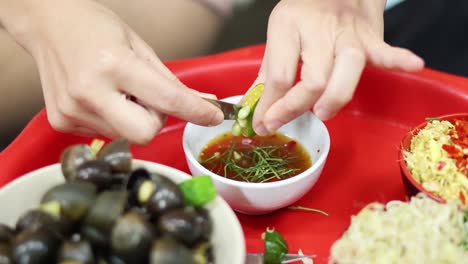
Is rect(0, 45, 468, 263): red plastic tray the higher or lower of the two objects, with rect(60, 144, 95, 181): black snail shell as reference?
lower

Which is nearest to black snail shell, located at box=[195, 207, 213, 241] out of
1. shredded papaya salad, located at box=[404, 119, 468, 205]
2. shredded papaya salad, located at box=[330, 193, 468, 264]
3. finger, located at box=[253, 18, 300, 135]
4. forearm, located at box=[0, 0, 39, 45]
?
shredded papaya salad, located at box=[330, 193, 468, 264]

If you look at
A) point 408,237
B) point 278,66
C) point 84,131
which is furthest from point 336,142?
point 84,131

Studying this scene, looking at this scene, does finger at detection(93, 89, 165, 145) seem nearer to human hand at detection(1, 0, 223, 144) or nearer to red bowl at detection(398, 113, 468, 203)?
human hand at detection(1, 0, 223, 144)

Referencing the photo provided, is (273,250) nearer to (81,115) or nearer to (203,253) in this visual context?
(203,253)

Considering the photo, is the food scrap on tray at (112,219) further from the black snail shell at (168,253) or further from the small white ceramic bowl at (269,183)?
the small white ceramic bowl at (269,183)

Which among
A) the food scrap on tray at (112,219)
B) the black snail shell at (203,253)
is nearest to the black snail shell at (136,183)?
the food scrap on tray at (112,219)

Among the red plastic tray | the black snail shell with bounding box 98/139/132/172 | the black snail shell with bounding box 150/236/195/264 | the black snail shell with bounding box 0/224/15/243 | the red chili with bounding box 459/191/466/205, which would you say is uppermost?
the black snail shell with bounding box 98/139/132/172

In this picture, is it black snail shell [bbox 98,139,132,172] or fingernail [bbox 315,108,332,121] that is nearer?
black snail shell [bbox 98,139,132,172]

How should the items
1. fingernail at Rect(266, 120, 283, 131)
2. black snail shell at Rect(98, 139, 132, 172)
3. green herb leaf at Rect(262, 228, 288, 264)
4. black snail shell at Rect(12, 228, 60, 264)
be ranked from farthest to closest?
fingernail at Rect(266, 120, 283, 131) → green herb leaf at Rect(262, 228, 288, 264) → black snail shell at Rect(98, 139, 132, 172) → black snail shell at Rect(12, 228, 60, 264)

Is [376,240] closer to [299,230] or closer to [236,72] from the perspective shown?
[299,230]
